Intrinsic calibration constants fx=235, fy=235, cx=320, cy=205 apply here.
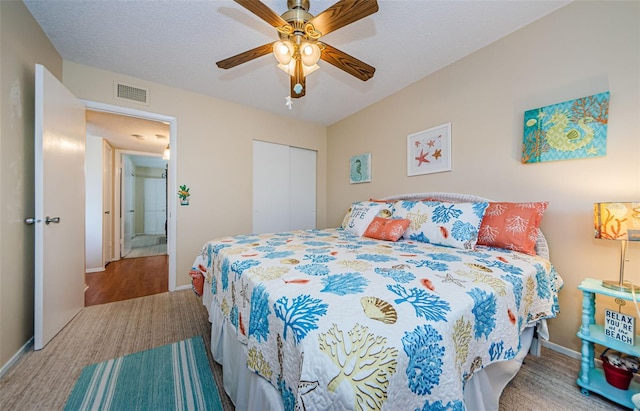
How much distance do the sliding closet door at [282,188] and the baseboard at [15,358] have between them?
2.24m

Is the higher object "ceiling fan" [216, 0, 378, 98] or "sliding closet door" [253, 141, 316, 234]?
"ceiling fan" [216, 0, 378, 98]

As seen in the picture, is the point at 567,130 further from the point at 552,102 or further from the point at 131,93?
the point at 131,93

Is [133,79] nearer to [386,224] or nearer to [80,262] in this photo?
[80,262]

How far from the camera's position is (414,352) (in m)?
0.64

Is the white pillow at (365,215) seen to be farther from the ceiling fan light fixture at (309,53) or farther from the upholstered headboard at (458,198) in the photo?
the ceiling fan light fixture at (309,53)

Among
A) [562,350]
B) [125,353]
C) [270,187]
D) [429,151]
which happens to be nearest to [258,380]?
[125,353]

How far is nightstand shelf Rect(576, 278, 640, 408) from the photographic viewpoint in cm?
125

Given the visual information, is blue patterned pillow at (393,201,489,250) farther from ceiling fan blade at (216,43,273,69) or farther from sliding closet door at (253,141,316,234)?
sliding closet door at (253,141,316,234)

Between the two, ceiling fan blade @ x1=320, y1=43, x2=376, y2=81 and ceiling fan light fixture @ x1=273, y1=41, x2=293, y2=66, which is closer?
ceiling fan light fixture @ x1=273, y1=41, x2=293, y2=66

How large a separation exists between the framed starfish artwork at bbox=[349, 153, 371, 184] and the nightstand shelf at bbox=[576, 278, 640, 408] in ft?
7.65

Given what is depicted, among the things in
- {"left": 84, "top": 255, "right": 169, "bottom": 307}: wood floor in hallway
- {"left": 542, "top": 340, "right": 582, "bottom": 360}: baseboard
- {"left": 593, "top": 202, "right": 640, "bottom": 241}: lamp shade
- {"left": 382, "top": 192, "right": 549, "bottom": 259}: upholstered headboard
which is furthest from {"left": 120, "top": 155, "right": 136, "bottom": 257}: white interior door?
{"left": 593, "top": 202, "right": 640, "bottom": 241}: lamp shade

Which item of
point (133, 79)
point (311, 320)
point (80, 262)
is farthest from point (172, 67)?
point (311, 320)

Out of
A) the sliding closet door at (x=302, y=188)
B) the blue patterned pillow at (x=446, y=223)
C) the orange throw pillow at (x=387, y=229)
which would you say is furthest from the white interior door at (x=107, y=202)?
the blue patterned pillow at (x=446, y=223)

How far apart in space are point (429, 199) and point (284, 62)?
1.89m
